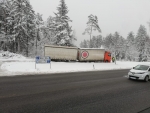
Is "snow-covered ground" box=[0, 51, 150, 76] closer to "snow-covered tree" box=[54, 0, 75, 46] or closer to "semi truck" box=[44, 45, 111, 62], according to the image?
"semi truck" box=[44, 45, 111, 62]

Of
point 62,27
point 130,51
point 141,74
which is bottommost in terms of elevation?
point 141,74

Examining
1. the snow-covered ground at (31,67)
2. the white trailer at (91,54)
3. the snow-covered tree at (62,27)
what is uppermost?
the snow-covered tree at (62,27)

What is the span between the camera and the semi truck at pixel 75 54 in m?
28.6

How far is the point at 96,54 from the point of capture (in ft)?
105

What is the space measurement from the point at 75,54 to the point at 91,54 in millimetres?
4074

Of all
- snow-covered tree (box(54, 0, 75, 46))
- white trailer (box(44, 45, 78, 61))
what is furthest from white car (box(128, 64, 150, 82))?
snow-covered tree (box(54, 0, 75, 46))

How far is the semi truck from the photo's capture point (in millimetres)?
28562

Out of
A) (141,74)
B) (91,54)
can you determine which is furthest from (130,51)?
(141,74)

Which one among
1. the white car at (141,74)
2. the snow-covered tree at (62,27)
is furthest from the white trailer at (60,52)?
the white car at (141,74)

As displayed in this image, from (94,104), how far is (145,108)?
2278mm

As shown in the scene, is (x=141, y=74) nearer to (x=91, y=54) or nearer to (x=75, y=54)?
(x=75, y=54)

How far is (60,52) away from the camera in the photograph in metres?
28.8

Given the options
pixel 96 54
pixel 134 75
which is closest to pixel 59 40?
pixel 96 54

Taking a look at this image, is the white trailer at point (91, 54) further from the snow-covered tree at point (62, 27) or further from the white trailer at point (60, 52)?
the snow-covered tree at point (62, 27)
